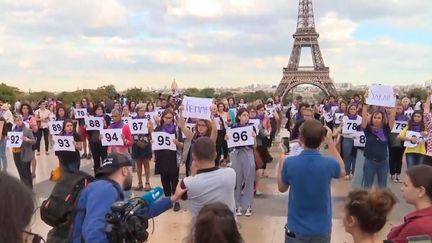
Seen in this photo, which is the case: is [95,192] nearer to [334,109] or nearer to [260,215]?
[260,215]

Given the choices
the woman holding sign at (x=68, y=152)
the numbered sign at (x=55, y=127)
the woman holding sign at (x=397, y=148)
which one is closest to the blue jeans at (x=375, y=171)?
the woman holding sign at (x=397, y=148)

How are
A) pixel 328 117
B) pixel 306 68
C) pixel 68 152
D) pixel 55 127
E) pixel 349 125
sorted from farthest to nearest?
pixel 306 68
pixel 328 117
pixel 55 127
pixel 349 125
pixel 68 152

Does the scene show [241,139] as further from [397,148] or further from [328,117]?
[328,117]

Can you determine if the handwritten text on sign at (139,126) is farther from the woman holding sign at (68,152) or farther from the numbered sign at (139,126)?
the woman holding sign at (68,152)

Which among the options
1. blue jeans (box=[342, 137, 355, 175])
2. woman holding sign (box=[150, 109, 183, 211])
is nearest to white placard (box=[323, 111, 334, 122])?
blue jeans (box=[342, 137, 355, 175])

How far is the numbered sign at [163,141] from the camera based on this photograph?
9300 mm

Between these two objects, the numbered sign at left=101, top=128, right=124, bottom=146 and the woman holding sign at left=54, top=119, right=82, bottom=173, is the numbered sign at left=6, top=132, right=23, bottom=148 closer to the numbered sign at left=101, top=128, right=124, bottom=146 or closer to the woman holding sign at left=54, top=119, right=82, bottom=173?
the woman holding sign at left=54, top=119, right=82, bottom=173

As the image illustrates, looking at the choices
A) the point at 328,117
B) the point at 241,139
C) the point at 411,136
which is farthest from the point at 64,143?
the point at 328,117

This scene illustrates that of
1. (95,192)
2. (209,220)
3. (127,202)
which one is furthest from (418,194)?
(95,192)

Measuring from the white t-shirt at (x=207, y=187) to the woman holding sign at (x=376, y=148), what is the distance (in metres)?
4.84

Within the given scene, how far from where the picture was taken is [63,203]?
388cm

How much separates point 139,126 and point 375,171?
4.82 metres

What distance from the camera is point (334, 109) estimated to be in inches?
669

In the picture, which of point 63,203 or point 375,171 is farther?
point 375,171
